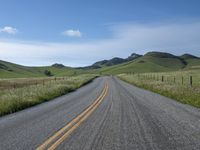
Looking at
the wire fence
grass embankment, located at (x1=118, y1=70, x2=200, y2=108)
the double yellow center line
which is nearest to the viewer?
the double yellow center line

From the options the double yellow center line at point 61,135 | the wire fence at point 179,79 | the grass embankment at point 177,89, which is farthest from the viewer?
the wire fence at point 179,79

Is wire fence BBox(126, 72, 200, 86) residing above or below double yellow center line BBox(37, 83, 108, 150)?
above

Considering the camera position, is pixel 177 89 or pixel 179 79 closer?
pixel 177 89

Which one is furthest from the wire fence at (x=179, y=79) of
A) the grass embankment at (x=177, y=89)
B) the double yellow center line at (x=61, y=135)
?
the double yellow center line at (x=61, y=135)

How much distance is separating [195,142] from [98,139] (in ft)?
7.42

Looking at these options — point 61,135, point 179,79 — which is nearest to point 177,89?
point 61,135

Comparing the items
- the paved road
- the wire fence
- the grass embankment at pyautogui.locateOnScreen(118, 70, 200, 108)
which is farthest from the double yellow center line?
the wire fence

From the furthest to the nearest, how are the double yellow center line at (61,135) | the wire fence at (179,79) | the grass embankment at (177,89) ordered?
the wire fence at (179,79)
the grass embankment at (177,89)
the double yellow center line at (61,135)

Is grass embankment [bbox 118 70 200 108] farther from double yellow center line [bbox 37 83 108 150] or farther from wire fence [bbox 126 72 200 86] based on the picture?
double yellow center line [bbox 37 83 108 150]

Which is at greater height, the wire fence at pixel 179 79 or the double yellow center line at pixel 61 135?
the wire fence at pixel 179 79

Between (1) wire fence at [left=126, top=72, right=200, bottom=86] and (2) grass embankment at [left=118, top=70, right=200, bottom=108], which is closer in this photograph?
(2) grass embankment at [left=118, top=70, right=200, bottom=108]

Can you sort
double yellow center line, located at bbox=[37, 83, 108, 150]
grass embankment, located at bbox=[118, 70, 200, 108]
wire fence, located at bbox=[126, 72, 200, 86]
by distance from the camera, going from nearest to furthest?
double yellow center line, located at bbox=[37, 83, 108, 150] → grass embankment, located at bbox=[118, 70, 200, 108] → wire fence, located at bbox=[126, 72, 200, 86]

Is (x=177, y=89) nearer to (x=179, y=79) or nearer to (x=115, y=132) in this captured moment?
(x=115, y=132)

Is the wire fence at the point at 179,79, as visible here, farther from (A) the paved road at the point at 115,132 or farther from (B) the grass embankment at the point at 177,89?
(A) the paved road at the point at 115,132
